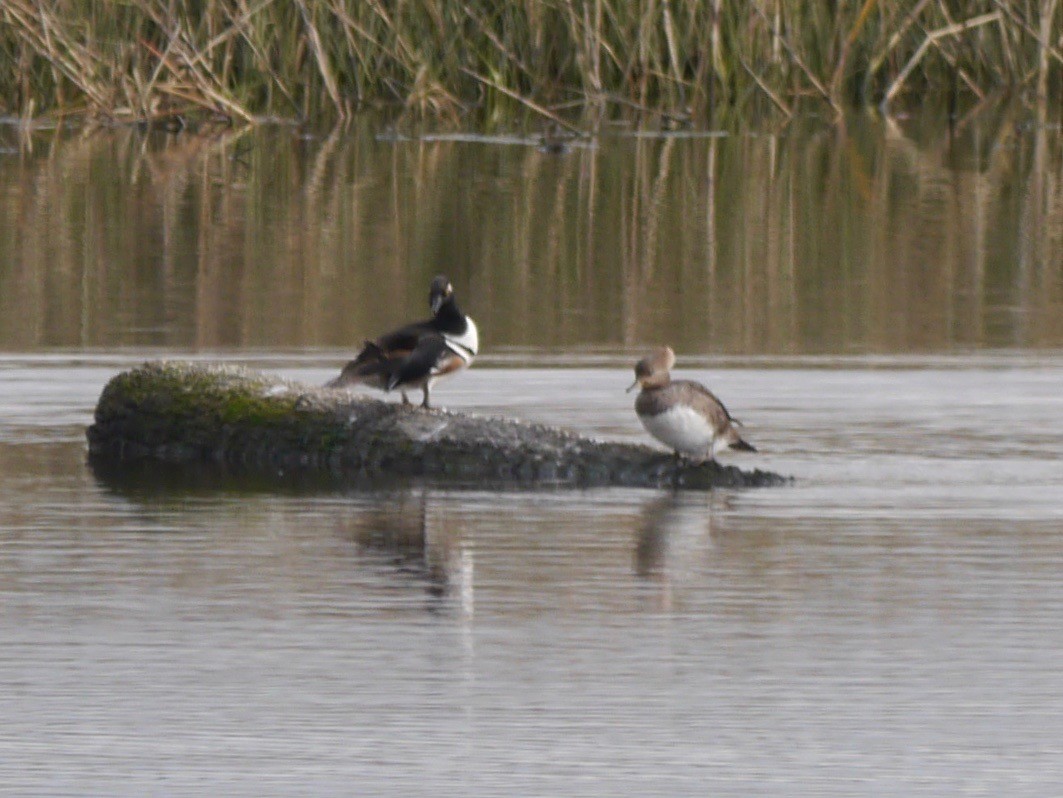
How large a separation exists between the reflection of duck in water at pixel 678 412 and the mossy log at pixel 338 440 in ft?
0.30

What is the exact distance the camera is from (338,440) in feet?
25.3

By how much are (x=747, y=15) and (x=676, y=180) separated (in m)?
3.29

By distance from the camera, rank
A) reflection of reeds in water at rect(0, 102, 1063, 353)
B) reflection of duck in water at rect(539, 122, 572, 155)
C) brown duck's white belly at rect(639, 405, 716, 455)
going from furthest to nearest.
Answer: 1. reflection of duck in water at rect(539, 122, 572, 155)
2. reflection of reeds in water at rect(0, 102, 1063, 353)
3. brown duck's white belly at rect(639, 405, 716, 455)

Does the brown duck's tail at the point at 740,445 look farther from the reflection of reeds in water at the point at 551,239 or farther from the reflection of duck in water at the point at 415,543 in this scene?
the reflection of reeds in water at the point at 551,239

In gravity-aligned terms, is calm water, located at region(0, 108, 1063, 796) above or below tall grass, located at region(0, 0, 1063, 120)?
below

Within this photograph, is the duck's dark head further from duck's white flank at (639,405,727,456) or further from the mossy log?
duck's white flank at (639,405,727,456)

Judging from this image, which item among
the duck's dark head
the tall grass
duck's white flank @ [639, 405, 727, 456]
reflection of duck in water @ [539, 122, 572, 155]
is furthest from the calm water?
the tall grass

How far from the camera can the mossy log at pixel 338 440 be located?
740 cm

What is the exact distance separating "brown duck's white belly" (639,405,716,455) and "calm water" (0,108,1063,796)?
7.4 inches

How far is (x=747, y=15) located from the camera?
20.7 m

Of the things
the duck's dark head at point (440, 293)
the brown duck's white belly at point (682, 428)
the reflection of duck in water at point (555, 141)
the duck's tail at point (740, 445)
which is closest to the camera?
the brown duck's white belly at point (682, 428)

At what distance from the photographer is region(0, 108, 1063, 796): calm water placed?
14.6ft

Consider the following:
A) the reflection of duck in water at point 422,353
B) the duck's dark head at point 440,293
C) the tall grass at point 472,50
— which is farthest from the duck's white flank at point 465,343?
the tall grass at point 472,50

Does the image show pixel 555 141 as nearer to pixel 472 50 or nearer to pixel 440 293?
pixel 472 50
